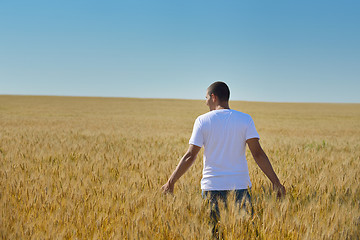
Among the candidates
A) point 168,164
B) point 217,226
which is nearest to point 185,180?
point 168,164

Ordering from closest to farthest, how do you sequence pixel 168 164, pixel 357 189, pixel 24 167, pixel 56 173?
pixel 357 189, pixel 56 173, pixel 24 167, pixel 168 164

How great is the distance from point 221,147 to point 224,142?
0.16ft

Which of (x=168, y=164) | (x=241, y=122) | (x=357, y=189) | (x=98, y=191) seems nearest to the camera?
(x=241, y=122)

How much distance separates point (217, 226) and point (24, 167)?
3.03 metres

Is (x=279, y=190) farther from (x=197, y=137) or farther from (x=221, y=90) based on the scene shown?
(x=221, y=90)

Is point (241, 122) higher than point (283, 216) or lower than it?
higher

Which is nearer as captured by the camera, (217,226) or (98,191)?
(217,226)

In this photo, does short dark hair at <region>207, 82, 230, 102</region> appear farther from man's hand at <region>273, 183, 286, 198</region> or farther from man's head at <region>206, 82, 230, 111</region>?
man's hand at <region>273, 183, 286, 198</region>

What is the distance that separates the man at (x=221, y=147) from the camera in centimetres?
246

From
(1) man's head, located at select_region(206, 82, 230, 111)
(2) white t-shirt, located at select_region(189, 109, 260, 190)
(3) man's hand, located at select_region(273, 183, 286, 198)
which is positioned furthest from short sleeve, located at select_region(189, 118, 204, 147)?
(3) man's hand, located at select_region(273, 183, 286, 198)

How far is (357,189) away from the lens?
135 inches

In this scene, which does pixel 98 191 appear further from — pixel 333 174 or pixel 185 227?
pixel 333 174

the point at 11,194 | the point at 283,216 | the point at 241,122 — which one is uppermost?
the point at 241,122

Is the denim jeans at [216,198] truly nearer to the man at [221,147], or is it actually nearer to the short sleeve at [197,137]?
the man at [221,147]
